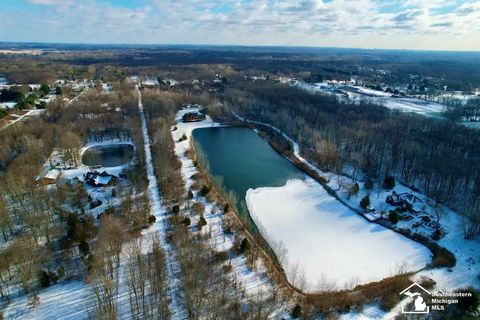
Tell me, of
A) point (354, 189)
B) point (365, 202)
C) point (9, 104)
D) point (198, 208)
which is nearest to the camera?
point (198, 208)

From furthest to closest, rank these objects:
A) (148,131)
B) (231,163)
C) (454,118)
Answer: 1. (454,118)
2. (148,131)
3. (231,163)

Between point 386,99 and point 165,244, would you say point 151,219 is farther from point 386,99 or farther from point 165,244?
point 386,99

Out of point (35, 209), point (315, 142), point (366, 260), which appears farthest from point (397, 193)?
point (35, 209)

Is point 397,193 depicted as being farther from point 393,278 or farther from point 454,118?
point 454,118

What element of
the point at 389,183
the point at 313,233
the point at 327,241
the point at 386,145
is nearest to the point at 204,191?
the point at 313,233

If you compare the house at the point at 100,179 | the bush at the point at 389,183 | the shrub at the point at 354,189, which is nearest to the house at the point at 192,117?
the house at the point at 100,179

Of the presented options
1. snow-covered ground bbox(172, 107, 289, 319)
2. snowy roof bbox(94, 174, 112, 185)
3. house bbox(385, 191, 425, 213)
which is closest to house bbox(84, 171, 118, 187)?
snowy roof bbox(94, 174, 112, 185)
